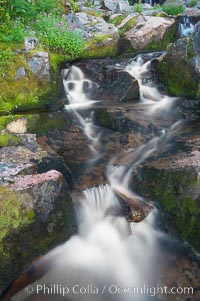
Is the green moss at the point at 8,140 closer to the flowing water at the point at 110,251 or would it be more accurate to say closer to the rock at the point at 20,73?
the flowing water at the point at 110,251

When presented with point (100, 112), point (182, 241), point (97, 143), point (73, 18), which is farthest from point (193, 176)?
point (73, 18)

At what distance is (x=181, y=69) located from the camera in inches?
378

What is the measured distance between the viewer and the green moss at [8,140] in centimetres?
612

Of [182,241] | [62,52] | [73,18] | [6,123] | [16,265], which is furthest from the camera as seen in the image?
[73,18]

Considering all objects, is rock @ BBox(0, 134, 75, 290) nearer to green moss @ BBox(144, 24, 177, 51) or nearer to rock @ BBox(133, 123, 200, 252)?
rock @ BBox(133, 123, 200, 252)

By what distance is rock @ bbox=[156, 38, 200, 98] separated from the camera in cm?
930

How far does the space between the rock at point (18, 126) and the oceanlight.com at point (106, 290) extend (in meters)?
3.79

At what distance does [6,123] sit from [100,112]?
8.75ft

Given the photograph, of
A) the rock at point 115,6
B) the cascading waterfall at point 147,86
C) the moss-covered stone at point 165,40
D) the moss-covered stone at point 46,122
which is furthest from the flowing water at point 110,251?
the rock at point 115,6

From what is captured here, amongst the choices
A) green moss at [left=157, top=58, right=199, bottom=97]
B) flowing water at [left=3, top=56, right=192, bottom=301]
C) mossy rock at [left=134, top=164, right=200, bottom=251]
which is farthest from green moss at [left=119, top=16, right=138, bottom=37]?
mossy rock at [left=134, top=164, right=200, bottom=251]

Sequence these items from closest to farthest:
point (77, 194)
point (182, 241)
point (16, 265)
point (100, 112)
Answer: point (16, 265) < point (182, 241) < point (77, 194) < point (100, 112)

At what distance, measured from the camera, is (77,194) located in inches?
217

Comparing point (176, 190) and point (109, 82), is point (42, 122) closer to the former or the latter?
point (109, 82)

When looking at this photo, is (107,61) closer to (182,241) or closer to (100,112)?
(100,112)
